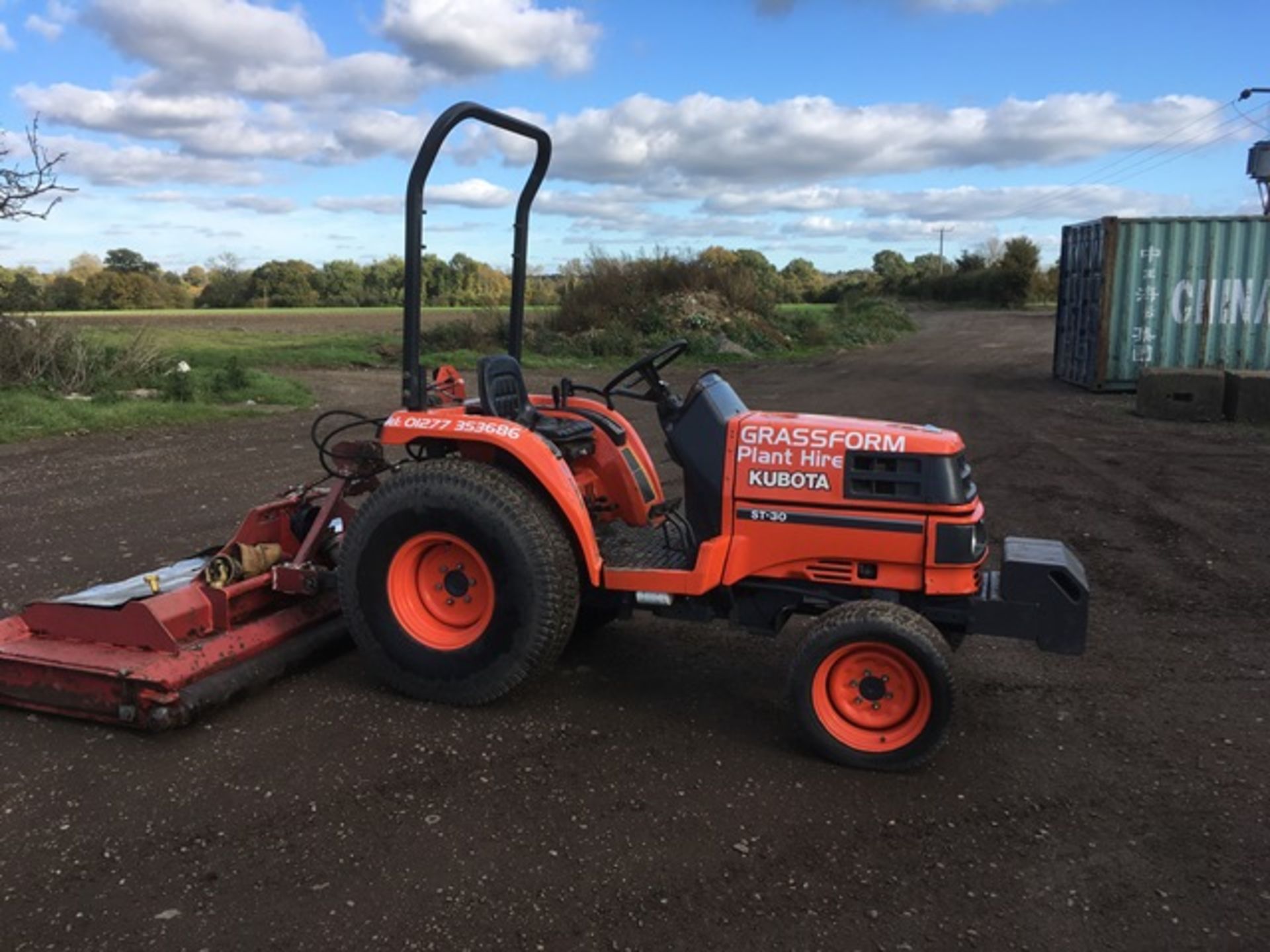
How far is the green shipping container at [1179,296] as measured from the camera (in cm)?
1514

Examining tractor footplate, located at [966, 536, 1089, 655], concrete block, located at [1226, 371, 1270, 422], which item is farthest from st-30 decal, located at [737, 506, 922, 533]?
concrete block, located at [1226, 371, 1270, 422]

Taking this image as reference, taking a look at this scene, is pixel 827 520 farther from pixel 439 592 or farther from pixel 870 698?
pixel 439 592

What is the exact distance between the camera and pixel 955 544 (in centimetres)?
369

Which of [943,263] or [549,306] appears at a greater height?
[943,263]

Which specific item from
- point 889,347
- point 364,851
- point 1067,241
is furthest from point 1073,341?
point 364,851

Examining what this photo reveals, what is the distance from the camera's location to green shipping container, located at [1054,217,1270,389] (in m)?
15.1

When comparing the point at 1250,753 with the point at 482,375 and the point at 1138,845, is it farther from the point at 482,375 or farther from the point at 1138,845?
the point at 482,375

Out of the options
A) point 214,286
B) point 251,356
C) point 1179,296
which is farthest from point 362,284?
point 1179,296

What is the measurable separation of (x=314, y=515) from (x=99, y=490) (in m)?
4.64

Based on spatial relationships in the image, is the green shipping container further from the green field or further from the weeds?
the weeds

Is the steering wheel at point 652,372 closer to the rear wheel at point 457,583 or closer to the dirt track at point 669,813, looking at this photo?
the rear wheel at point 457,583

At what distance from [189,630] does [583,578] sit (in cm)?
165

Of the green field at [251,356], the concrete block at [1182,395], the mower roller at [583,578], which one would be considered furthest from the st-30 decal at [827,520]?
the concrete block at [1182,395]

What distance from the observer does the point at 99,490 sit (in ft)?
28.0
